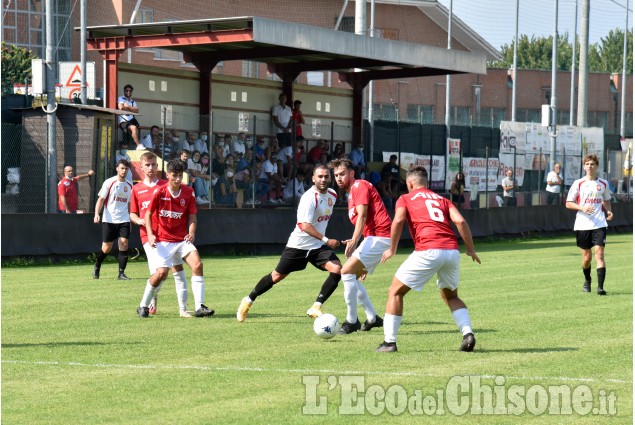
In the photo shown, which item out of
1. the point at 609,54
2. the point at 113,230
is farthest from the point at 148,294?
the point at 609,54

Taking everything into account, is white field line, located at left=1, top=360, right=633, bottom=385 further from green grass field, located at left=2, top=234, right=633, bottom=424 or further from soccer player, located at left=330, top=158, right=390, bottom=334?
soccer player, located at left=330, top=158, right=390, bottom=334

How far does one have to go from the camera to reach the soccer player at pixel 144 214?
50.2 ft

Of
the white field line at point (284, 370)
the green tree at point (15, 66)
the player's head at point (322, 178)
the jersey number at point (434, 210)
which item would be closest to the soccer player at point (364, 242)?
the player's head at point (322, 178)

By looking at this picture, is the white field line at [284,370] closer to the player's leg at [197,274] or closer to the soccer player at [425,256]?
the soccer player at [425,256]

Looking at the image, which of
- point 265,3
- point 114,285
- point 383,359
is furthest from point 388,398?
point 265,3

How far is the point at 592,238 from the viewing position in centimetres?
1953

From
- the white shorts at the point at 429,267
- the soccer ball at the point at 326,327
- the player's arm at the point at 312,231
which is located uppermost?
the player's arm at the point at 312,231

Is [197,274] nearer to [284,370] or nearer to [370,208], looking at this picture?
[370,208]

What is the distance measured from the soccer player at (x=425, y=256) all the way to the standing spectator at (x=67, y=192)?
15.0m

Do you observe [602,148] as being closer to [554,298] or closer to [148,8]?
[148,8]

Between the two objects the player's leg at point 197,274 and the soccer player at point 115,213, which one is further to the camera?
the soccer player at point 115,213

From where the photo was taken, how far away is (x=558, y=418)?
8.53 m

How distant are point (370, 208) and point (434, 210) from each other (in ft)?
7.58

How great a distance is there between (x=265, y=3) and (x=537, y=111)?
30.0 metres
